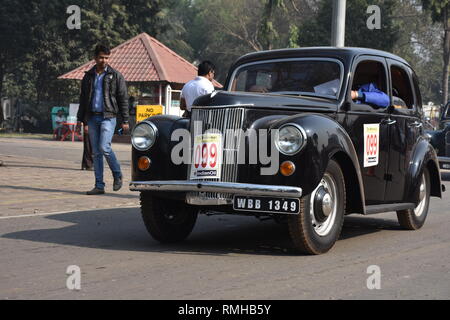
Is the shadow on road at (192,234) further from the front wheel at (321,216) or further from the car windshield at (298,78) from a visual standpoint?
the car windshield at (298,78)

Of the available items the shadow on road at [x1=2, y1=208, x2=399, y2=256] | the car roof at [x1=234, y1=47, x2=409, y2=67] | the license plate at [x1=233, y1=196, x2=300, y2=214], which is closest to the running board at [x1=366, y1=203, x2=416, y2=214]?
the shadow on road at [x1=2, y1=208, x2=399, y2=256]

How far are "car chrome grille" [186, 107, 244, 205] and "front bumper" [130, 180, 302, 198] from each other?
0.09m

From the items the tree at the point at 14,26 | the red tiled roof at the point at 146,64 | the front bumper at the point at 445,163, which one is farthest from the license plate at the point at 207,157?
the tree at the point at 14,26

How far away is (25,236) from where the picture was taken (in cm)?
748

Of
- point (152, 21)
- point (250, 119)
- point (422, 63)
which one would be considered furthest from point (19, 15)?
point (422, 63)

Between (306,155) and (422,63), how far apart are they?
8094 cm

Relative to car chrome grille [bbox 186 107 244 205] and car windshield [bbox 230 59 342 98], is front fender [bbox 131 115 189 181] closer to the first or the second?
car chrome grille [bbox 186 107 244 205]

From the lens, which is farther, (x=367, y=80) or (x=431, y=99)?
(x=431, y=99)

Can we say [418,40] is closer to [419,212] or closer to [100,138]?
[100,138]

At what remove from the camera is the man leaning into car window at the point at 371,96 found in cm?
766

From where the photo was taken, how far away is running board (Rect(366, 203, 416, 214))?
742 cm

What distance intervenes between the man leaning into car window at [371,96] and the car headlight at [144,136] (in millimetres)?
1976

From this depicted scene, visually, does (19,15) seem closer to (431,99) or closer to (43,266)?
(43,266)

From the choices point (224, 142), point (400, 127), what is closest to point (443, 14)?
point (400, 127)
